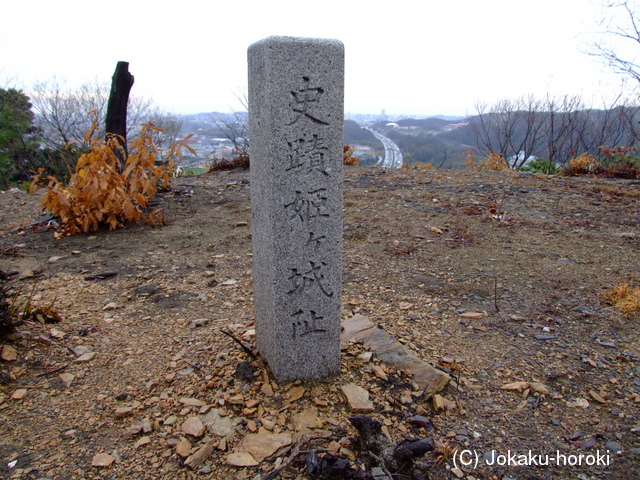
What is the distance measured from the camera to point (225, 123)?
11.5 meters

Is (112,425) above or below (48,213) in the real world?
below

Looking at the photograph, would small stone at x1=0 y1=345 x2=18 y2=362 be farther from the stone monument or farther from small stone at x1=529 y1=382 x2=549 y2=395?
small stone at x1=529 y1=382 x2=549 y2=395

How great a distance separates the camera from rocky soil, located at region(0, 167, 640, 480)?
1897 millimetres

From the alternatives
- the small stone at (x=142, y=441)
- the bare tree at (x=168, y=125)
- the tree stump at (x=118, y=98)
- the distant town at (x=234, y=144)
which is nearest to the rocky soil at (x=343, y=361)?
the small stone at (x=142, y=441)

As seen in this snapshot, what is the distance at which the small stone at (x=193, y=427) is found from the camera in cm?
198

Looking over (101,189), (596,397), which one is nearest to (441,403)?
(596,397)

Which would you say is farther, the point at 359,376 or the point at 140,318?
the point at 140,318

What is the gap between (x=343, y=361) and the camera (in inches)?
98.0

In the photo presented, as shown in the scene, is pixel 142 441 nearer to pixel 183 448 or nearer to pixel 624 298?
pixel 183 448

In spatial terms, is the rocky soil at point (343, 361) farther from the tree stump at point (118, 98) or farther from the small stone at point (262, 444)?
the tree stump at point (118, 98)

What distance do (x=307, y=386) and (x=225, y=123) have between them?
10.3 metres

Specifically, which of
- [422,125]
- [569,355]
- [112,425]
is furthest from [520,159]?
[112,425]

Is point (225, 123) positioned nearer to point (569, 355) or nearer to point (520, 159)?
point (520, 159)

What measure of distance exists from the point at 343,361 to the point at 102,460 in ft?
4.18
